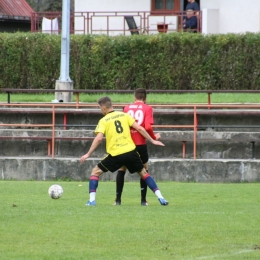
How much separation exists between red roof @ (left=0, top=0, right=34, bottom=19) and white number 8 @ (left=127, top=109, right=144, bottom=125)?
3013cm

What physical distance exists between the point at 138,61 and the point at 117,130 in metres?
17.6

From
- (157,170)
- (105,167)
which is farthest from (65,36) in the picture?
(105,167)

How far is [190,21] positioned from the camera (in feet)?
105

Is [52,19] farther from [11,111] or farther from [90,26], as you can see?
[11,111]

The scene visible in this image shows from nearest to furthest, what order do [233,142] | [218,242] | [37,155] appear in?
[218,242] → [233,142] → [37,155]

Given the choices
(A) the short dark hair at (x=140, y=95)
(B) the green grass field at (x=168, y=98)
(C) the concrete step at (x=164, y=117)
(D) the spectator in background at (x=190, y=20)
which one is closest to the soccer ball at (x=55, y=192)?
(A) the short dark hair at (x=140, y=95)

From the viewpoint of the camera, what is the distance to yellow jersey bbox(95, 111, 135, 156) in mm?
11984

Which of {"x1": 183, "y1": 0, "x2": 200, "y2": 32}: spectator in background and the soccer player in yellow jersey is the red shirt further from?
{"x1": 183, "y1": 0, "x2": 200, "y2": 32}: spectator in background

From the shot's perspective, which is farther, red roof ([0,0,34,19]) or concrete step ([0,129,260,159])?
red roof ([0,0,34,19])

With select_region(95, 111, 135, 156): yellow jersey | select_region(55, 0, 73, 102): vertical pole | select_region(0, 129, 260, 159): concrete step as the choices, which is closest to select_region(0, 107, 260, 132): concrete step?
select_region(0, 129, 260, 159): concrete step

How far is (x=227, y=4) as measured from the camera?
109ft

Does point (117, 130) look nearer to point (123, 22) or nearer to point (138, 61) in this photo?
point (138, 61)

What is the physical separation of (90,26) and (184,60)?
22.6 ft

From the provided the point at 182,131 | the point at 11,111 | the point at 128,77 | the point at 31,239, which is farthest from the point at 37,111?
the point at 31,239
